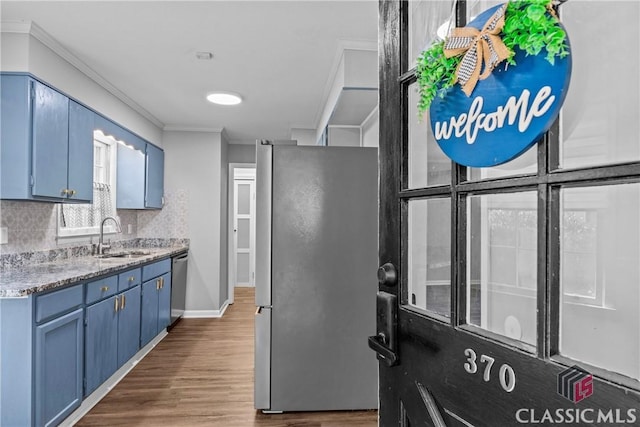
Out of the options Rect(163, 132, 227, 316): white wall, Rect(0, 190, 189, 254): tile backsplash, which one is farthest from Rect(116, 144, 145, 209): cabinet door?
Rect(163, 132, 227, 316): white wall

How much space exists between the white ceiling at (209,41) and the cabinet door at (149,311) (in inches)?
73.0

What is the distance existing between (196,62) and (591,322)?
312 centimetres

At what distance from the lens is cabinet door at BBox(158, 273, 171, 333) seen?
13.2 feet

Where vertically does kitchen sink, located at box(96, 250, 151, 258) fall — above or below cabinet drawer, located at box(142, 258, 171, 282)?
above

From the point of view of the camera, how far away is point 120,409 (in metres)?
2.66

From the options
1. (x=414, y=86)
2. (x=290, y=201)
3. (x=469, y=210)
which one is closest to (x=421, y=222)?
(x=469, y=210)

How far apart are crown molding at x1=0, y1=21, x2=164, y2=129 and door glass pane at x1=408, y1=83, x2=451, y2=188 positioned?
267 centimetres

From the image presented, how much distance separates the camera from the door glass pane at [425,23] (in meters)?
0.86

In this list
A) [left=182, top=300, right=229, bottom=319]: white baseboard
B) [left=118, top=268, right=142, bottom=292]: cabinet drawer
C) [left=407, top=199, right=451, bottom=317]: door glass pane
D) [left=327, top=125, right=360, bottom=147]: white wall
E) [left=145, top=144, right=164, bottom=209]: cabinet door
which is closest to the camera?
[left=407, top=199, right=451, bottom=317]: door glass pane

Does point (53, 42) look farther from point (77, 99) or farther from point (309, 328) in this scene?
point (309, 328)

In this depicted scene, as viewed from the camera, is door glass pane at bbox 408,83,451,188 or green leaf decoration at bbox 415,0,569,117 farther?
door glass pane at bbox 408,83,451,188

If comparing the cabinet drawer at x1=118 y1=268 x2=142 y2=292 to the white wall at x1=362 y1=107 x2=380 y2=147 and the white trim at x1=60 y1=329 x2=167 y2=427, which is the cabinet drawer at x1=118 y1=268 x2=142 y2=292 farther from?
the white wall at x1=362 y1=107 x2=380 y2=147

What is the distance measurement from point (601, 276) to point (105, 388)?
130 inches

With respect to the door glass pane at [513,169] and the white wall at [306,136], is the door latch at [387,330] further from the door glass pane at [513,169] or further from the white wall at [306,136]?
the white wall at [306,136]
